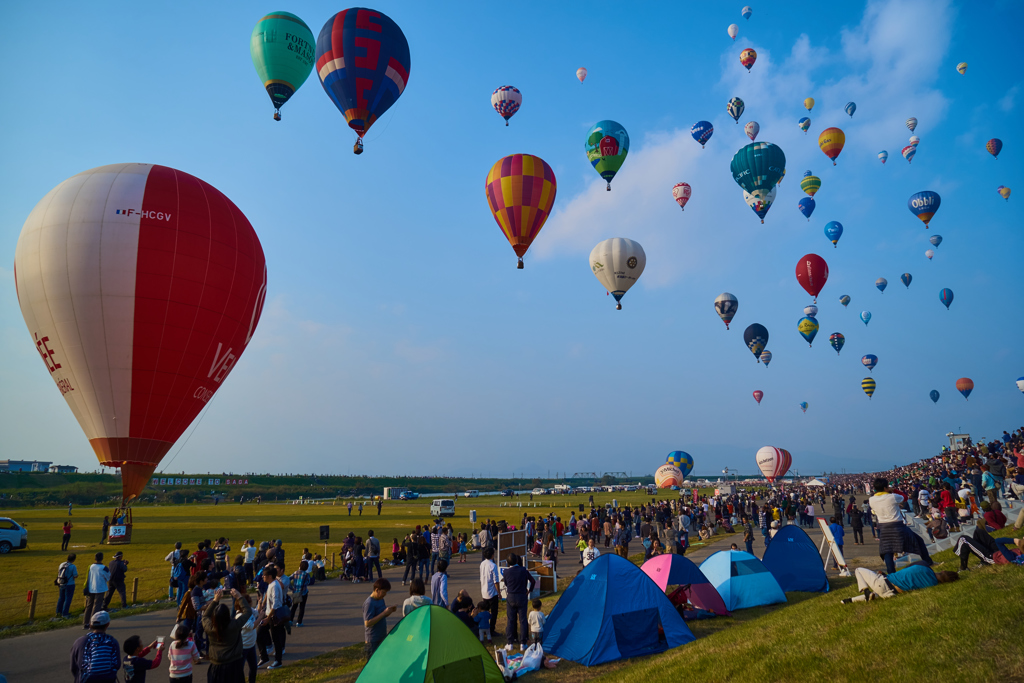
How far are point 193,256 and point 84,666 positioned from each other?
17.8 m

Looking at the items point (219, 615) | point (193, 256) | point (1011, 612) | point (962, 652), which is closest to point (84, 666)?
point (219, 615)

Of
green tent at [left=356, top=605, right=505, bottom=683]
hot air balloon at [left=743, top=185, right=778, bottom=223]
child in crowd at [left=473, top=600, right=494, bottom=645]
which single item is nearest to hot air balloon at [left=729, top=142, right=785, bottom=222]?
hot air balloon at [left=743, top=185, right=778, bottom=223]

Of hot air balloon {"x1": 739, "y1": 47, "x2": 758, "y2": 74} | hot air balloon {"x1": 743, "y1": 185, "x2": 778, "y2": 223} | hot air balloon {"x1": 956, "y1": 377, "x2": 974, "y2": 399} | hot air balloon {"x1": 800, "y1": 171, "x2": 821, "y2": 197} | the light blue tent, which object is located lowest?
the light blue tent

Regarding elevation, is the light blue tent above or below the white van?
above

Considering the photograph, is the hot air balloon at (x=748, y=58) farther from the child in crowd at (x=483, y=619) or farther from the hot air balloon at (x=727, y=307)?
the child in crowd at (x=483, y=619)

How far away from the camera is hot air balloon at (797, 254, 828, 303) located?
146 feet

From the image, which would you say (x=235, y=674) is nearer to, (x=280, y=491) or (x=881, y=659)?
(x=881, y=659)

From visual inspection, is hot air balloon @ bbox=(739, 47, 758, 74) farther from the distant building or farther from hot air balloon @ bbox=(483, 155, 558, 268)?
the distant building

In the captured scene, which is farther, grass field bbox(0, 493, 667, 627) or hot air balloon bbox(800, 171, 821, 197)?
hot air balloon bbox(800, 171, 821, 197)

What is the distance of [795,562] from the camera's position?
16031mm

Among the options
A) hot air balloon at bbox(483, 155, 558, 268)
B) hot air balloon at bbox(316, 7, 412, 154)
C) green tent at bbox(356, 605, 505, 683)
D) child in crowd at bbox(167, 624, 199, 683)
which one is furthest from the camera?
hot air balloon at bbox(483, 155, 558, 268)

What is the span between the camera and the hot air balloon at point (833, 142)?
47.6 metres

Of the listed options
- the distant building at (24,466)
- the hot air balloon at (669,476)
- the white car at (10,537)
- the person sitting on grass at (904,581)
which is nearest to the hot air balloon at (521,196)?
the person sitting on grass at (904,581)

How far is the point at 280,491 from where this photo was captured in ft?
407
